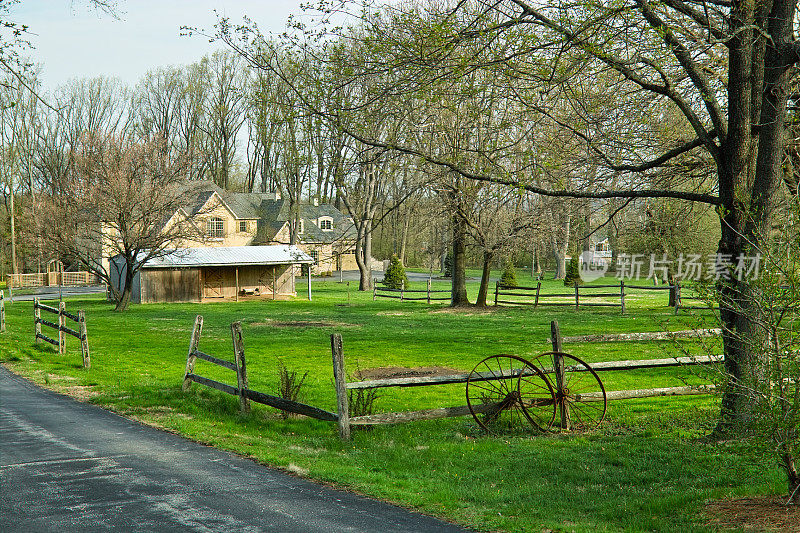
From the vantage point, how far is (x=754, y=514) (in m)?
5.50

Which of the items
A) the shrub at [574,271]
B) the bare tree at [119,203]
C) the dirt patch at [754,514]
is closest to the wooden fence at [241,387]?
the dirt patch at [754,514]

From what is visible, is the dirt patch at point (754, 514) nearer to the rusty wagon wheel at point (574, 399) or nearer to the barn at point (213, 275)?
the rusty wagon wheel at point (574, 399)

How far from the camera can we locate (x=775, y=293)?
5.47 meters

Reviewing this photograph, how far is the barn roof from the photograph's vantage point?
38.4 meters

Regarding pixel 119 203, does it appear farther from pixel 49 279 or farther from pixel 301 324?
pixel 49 279

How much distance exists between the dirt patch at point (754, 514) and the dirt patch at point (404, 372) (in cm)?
746

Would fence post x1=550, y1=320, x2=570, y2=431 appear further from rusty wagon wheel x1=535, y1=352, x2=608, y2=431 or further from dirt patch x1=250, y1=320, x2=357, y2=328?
dirt patch x1=250, y1=320, x2=357, y2=328

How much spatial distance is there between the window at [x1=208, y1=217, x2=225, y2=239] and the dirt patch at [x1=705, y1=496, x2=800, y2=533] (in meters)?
→ 56.1

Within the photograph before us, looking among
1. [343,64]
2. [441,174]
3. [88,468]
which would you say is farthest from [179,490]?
[441,174]

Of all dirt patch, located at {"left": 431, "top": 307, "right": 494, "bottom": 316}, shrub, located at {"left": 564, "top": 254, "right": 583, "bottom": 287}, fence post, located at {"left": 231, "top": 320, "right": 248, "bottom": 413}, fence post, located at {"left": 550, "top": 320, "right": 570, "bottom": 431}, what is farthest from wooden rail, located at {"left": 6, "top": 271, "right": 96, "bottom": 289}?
fence post, located at {"left": 550, "top": 320, "right": 570, "bottom": 431}

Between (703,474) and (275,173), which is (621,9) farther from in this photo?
(275,173)

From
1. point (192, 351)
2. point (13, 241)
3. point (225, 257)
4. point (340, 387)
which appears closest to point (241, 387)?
point (192, 351)

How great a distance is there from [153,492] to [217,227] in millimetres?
55153

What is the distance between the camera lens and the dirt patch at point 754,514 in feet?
17.0
